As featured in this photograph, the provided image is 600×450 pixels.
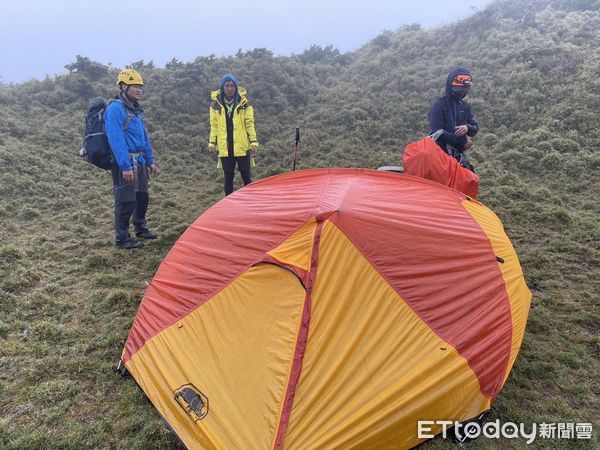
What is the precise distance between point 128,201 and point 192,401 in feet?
13.7

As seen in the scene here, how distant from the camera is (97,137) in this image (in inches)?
255

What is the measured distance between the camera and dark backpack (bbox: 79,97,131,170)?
6.45 meters

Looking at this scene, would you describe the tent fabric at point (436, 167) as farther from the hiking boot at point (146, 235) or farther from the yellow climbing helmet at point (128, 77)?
the hiking boot at point (146, 235)

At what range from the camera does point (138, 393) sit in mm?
3904

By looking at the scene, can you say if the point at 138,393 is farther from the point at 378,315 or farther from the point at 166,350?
the point at 378,315

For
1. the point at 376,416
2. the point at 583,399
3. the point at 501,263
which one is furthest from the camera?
the point at 501,263

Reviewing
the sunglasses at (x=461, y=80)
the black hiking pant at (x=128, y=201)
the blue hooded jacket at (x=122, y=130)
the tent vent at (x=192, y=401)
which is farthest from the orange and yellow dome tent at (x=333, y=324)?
the black hiking pant at (x=128, y=201)

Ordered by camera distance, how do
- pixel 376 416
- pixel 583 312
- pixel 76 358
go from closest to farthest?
pixel 376 416
pixel 76 358
pixel 583 312

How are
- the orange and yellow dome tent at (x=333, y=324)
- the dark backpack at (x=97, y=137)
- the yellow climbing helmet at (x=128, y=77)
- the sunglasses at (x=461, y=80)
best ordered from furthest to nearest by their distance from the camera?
1. the dark backpack at (x=97, y=137)
2. the yellow climbing helmet at (x=128, y=77)
3. the sunglasses at (x=461, y=80)
4. the orange and yellow dome tent at (x=333, y=324)

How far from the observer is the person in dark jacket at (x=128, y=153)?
630 centimetres

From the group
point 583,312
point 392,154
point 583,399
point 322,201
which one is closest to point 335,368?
point 322,201

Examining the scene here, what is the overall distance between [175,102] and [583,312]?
1267cm

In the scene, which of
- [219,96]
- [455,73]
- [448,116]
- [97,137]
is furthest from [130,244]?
[455,73]

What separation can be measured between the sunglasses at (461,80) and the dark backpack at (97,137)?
446 cm
